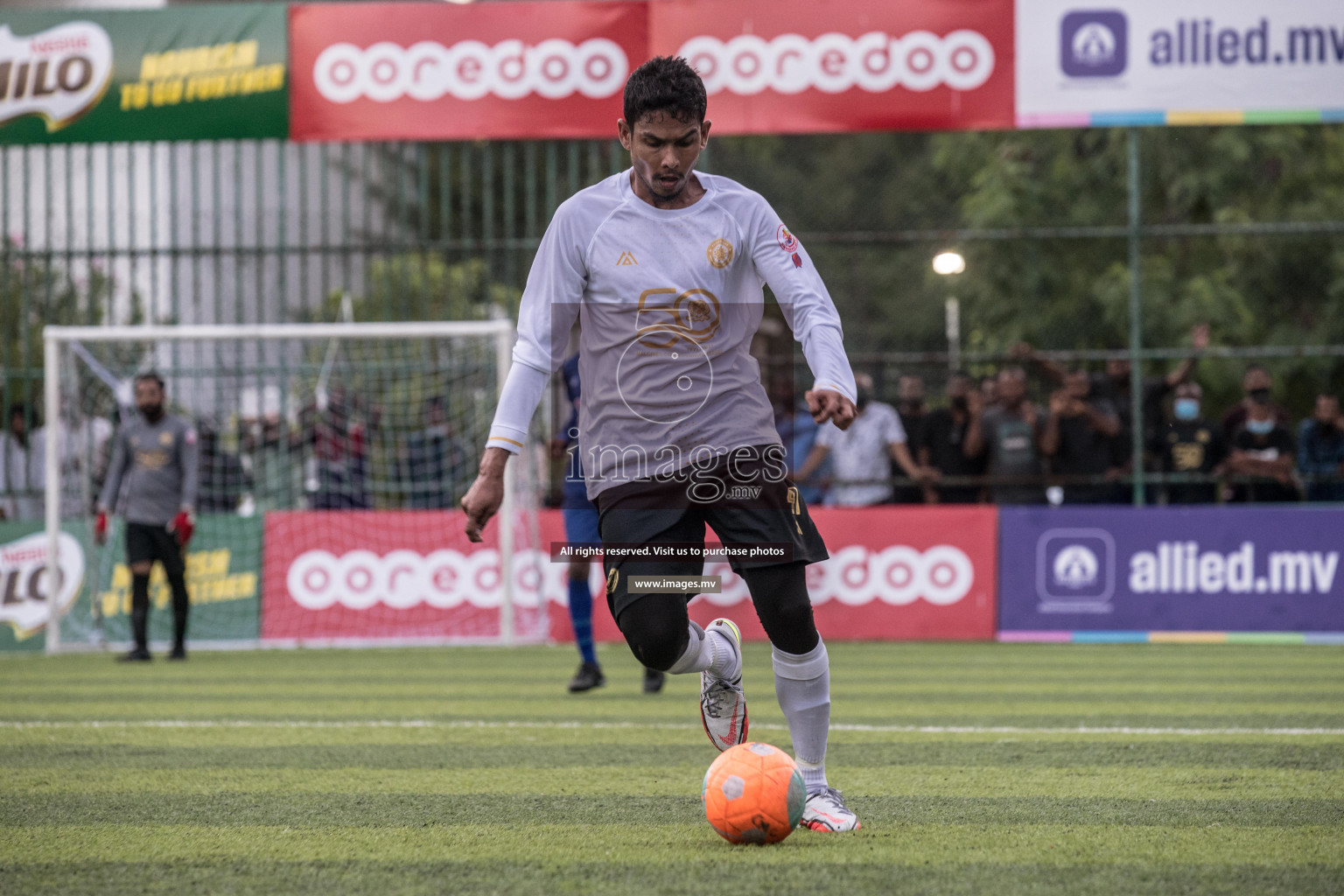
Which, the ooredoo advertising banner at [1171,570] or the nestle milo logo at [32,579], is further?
the nestle milo logo at [32,579]

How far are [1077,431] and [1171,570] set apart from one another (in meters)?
1.36

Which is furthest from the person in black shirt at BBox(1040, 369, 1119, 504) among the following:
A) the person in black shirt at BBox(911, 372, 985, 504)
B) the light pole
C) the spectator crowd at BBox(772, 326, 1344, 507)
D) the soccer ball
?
the soccer ball

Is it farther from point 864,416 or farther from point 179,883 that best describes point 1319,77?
point 179,883

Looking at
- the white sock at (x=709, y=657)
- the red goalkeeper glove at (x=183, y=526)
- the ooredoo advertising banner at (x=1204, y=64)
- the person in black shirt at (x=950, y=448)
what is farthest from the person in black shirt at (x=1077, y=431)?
the white sock at (x=709, y=657)

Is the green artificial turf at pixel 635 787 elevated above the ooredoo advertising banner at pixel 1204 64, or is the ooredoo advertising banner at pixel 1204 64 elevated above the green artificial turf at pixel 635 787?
the ooredoo advertising banner at pixel 1204 64

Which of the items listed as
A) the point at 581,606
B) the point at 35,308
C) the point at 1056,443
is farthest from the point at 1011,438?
the point at 35,308

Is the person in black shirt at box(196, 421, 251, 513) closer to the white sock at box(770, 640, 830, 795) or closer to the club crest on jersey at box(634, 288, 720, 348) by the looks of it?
the club crest on jersey at box(634, 288, 720, 348)

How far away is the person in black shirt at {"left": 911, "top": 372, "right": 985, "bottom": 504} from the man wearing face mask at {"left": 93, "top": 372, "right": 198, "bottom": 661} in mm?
5913

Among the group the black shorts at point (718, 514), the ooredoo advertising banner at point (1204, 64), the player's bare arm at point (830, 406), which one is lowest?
the black shorts at point (718, 514)

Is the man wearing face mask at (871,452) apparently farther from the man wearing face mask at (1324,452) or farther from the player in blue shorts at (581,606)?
the player in blue shorts at (581,606)

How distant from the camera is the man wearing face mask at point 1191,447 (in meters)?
12.8

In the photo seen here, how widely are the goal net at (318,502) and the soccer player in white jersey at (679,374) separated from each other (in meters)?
7.51

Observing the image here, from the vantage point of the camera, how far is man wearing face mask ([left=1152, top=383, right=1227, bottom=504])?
12.8 meters

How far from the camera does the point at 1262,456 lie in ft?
41.4
